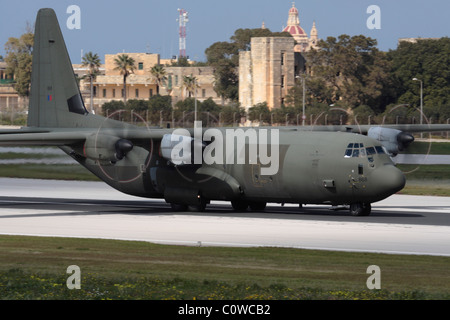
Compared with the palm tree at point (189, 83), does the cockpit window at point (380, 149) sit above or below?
below

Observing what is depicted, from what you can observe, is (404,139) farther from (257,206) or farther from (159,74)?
(159,74)

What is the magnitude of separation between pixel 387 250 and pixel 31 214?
56.0ft

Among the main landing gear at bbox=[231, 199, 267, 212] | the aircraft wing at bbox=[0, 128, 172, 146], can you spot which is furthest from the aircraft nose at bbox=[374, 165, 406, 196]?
the aircraft wing at bbox=[0, 128, 172, 146]

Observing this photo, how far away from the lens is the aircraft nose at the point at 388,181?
3133 centimetres

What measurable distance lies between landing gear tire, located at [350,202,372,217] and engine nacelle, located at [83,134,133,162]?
9456 mm

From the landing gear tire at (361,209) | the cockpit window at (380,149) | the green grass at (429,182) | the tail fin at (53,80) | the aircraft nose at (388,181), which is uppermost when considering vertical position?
the tail fin at (53,80)

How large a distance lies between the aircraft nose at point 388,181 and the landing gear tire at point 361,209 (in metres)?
2.24

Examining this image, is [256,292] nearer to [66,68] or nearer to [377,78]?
[66,68]

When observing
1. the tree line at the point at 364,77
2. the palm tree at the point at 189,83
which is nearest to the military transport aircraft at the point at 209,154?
the tree line at the point at 364,77

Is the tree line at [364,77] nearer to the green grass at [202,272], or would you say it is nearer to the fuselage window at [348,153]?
the fuselage window at [348,153]

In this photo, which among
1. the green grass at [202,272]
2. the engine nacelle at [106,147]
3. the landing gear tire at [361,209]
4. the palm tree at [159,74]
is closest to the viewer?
the green grass at [202,272]

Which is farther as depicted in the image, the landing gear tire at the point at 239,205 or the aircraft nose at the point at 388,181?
the landing gear tire at the point at 239,205

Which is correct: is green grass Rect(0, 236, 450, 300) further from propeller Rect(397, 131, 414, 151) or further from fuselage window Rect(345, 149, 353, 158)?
propeller Rect(397, 131, 414, 151)

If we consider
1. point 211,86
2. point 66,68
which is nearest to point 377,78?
point 211,86
